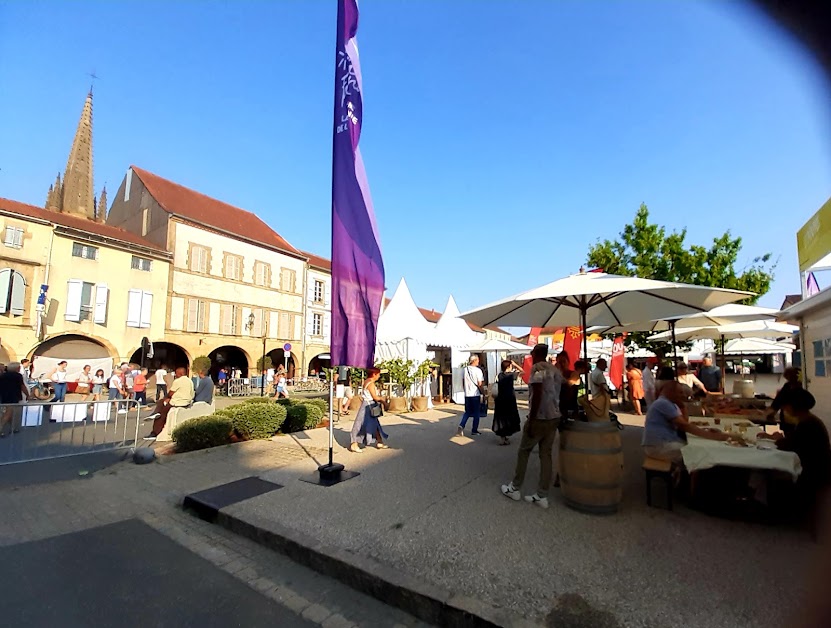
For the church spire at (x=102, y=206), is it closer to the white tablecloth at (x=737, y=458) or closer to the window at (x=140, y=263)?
the window at (x=140, y=263)

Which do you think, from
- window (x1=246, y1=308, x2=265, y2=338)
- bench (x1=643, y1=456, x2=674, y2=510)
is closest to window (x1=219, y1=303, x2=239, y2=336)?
window (x1=246, y1=308, x2=265, y2=338)

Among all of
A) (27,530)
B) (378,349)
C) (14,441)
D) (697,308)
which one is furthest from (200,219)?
(697,308)

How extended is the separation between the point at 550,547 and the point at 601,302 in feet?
14.1

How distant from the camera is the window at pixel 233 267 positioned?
A: 29203 mm

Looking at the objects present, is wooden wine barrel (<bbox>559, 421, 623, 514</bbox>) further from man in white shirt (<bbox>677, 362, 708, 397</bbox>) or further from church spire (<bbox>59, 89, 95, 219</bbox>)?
church spire (<bbox>59, 89, 95, 219</bbox>)

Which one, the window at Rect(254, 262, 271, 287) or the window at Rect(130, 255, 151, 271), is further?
the window at Rect(254, 262, 271, 287)

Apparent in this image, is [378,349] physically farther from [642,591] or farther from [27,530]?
[642,591]

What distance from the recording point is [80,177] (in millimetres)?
48500

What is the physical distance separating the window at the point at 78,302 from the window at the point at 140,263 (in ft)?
8.32

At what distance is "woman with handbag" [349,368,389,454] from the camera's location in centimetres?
743

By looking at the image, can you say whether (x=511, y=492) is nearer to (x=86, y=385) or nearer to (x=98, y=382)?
(x=86, y=385)

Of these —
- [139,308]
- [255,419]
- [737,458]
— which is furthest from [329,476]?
[139,308]

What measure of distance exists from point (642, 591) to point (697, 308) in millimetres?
4721

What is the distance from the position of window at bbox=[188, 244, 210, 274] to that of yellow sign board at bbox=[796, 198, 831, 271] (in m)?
29.1
